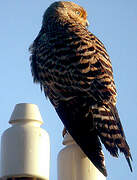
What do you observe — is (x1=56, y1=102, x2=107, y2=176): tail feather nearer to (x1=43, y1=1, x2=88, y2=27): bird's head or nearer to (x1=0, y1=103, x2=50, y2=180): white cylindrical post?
(x1=0, y1=103, x2=50, y2=180): white cylindrical post

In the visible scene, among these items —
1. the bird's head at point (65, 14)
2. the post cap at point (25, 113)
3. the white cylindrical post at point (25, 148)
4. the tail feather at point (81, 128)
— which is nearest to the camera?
the white cylindrical post at point (25, 148)

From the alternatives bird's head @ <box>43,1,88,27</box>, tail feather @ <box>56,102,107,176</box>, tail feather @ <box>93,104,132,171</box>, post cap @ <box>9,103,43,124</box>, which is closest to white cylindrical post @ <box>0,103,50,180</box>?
post cap @ <box>9,103,43,124</box>

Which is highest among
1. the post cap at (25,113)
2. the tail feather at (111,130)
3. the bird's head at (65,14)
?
the bird's head at (65,14)

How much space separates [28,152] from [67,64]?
9.49 feet

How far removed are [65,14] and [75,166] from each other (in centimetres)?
511

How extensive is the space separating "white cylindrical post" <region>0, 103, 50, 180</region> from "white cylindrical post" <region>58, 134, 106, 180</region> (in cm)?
26

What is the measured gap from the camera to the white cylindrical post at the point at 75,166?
3.85m

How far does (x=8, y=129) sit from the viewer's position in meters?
3.65

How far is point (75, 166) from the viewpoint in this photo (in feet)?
13.0

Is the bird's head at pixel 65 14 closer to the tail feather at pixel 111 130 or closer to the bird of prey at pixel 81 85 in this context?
the bird of prey at pixel 81 85

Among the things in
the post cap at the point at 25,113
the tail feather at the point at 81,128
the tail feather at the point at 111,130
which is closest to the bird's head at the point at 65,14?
the tail feather at the point at 81,128

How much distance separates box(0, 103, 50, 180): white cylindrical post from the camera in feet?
11.5

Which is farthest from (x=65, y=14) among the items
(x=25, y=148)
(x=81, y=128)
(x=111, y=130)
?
(x=25, y=148)

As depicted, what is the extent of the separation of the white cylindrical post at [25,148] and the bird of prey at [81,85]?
0.68m
